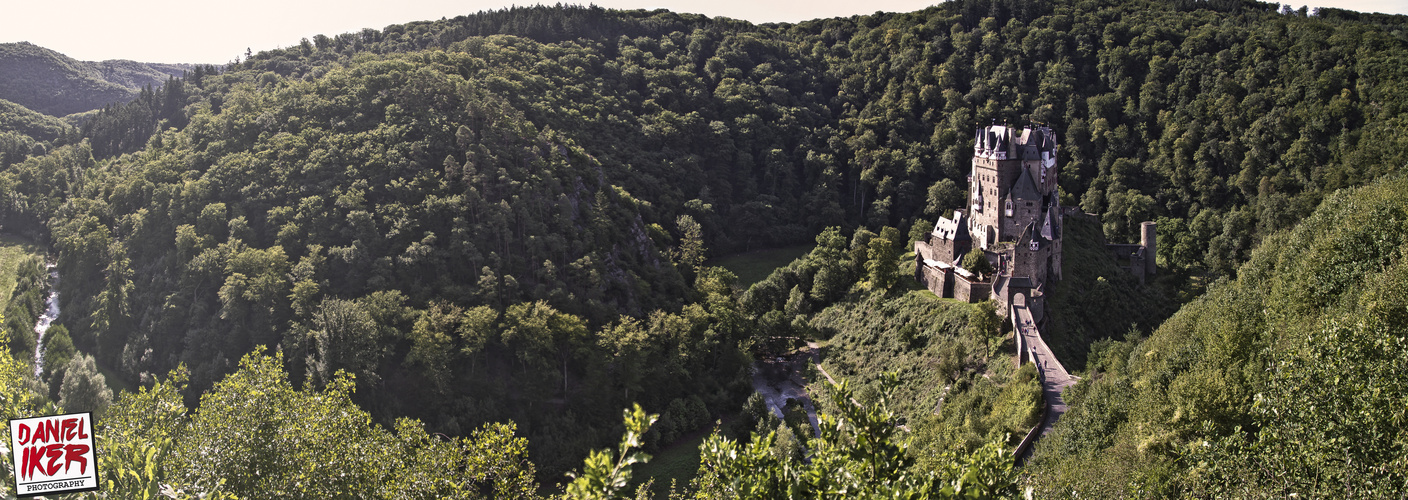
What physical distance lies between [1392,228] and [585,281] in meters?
49.7

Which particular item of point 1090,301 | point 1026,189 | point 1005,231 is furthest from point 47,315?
point 1090,301

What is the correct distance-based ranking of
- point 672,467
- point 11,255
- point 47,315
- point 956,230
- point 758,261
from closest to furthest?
point 672,467 < point 956,230 < point 47,315 < point 11,255 < point 758,261

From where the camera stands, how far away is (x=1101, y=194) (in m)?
A: 80.9

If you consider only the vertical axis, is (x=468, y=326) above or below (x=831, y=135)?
below

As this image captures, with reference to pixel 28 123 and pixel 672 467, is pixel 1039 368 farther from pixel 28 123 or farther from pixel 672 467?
pixel 28 123

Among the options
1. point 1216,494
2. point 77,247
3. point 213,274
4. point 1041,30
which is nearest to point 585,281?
point 213,274

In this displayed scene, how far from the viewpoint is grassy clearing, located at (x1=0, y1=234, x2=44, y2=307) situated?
2682 inches

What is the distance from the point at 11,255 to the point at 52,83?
75.8 m

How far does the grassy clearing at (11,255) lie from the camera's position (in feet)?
224

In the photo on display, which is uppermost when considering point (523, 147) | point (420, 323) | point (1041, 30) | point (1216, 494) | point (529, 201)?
point (1041, 30)

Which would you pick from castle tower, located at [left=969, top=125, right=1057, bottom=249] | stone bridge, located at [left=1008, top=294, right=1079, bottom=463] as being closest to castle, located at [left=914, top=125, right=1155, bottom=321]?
castle tower, located at [left=969, top=125, right=1057, bottom=249]

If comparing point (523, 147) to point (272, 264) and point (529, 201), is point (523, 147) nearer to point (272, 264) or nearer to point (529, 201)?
point (529, 201)

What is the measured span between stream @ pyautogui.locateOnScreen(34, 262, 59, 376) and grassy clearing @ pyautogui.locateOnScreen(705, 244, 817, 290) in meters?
56.6

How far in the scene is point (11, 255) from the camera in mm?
74188
